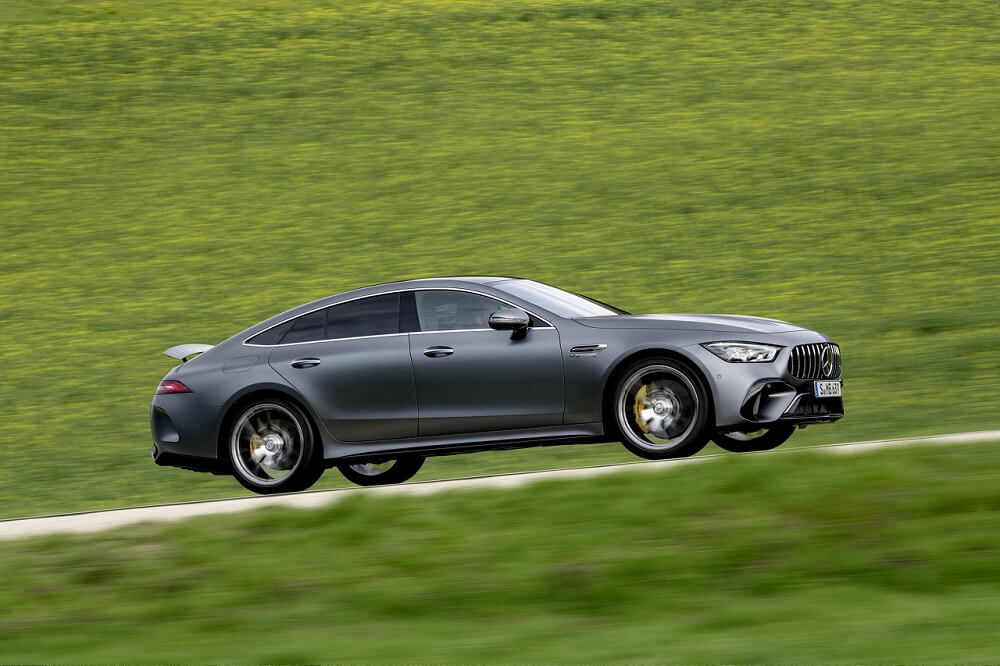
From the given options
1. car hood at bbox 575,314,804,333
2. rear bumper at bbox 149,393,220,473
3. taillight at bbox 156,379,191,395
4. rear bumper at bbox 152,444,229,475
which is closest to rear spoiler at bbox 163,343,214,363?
taillight at bbox 156,379,191,395

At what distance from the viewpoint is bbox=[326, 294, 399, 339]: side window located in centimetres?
1041

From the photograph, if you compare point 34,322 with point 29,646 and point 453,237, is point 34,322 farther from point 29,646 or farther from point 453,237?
point 29,646

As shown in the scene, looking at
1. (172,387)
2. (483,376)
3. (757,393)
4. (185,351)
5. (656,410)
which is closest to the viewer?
(757,393)

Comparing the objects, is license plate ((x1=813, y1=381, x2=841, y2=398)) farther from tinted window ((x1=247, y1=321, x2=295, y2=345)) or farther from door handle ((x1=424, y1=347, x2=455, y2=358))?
tinted window ((x1=247, y1=321, x2=295, y2=345))

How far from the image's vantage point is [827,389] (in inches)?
391

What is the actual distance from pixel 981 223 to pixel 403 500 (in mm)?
15275

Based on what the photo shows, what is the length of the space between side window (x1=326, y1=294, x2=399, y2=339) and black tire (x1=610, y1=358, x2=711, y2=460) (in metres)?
1.82

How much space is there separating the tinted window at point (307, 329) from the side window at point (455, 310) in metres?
0.79

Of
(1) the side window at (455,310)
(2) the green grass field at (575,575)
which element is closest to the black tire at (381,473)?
(1) the side window at (455,310)

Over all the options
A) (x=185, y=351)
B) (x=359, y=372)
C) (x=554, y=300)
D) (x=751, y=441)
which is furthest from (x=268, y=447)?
(x=751, y=441)

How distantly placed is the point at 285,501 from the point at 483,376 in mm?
1663

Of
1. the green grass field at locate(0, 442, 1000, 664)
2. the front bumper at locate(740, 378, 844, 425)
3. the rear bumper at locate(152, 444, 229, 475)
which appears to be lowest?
the green grass field at locate(0, 442, 1000, 664)

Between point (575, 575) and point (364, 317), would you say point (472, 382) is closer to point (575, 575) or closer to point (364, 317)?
point (364, 317)

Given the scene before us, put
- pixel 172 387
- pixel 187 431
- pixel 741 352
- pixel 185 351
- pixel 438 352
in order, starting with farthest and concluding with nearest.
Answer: pixel 185 351 → pixel 172 387 → pixel 187 431 → pixel 438 352 → pixel 741 352
